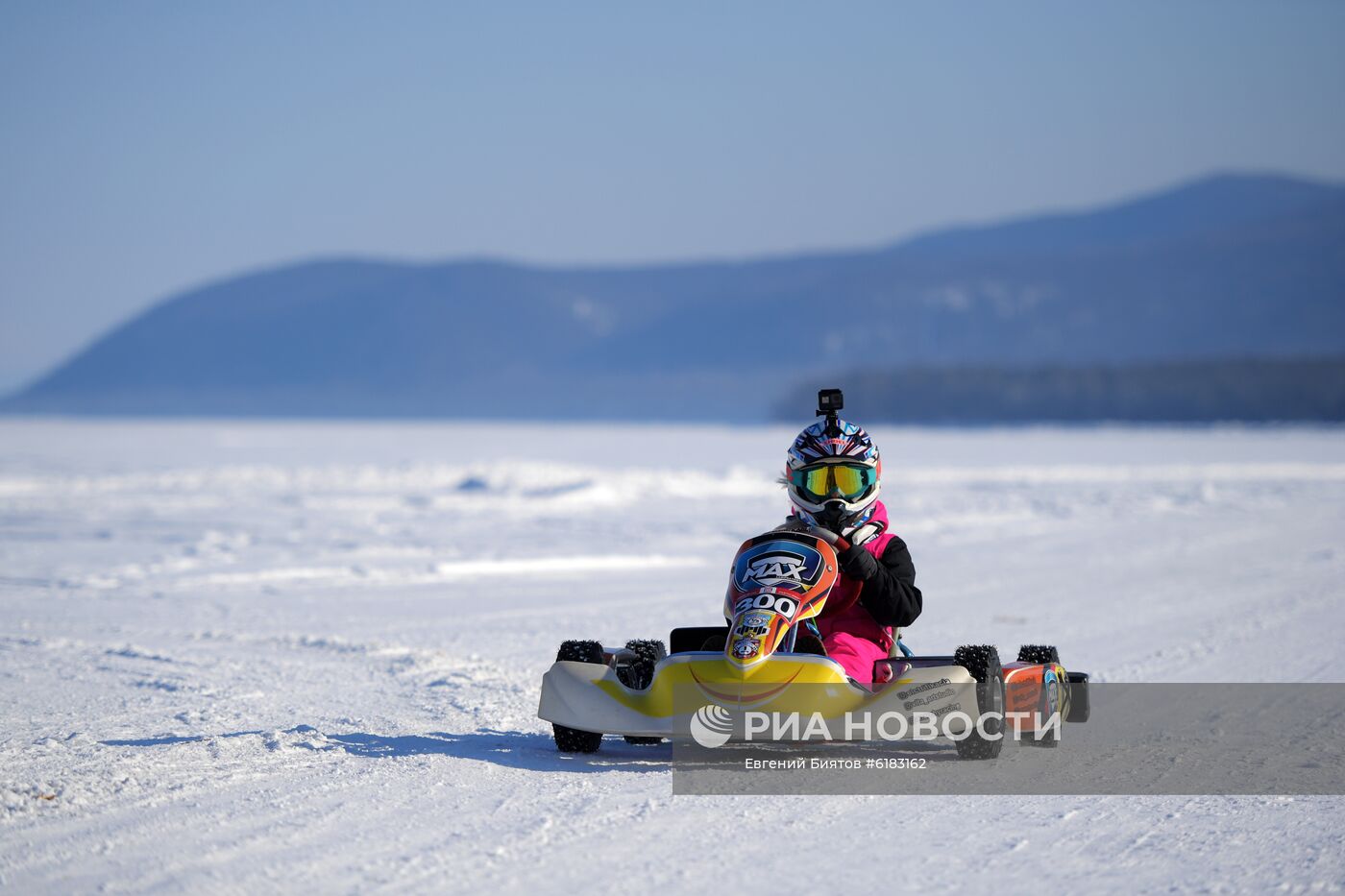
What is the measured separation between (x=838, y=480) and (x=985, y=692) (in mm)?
1126

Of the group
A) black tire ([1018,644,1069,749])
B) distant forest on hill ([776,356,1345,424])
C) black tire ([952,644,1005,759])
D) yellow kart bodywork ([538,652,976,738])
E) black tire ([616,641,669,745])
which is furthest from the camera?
distant forest on hill ([776,356,1345,424])

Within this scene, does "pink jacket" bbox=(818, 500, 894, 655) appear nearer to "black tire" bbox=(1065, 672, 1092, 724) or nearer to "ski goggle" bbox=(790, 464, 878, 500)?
"ski goggle" bbox=(790, 464, 878, 500)

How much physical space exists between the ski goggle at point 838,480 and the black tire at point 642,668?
3.18 ft

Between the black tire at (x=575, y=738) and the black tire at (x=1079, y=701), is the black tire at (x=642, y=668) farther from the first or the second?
the black tire at (x=1079, y=701)

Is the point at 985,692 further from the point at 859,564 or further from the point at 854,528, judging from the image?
the point at 854,528

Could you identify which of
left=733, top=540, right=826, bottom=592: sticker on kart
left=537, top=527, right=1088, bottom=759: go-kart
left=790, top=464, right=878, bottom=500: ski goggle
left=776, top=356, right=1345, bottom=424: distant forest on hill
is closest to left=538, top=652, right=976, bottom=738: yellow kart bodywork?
left=537, top=527, right=1088, bottom=759: go-kart

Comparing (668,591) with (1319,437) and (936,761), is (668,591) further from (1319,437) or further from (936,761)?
(1319,437)

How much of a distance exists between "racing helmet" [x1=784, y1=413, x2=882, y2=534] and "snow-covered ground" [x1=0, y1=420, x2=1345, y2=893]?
4.30ft

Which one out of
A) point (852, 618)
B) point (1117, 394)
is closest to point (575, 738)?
point (852, 618)

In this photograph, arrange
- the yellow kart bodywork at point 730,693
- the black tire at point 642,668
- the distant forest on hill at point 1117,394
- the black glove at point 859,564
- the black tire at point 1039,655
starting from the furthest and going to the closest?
the distant forest on hill at point 1117,394 → the black tire at point 1039,655 → the black tire at point 642,668 → the black glove at point 859,564 → the yellow kart bodywork at point 730,693

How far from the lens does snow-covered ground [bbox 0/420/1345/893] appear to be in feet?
15.8

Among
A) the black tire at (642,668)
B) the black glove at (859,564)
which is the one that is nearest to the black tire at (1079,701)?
the black glove at (859,564)

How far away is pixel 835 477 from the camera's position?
22.1 ft

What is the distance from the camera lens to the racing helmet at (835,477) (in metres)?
6.73
